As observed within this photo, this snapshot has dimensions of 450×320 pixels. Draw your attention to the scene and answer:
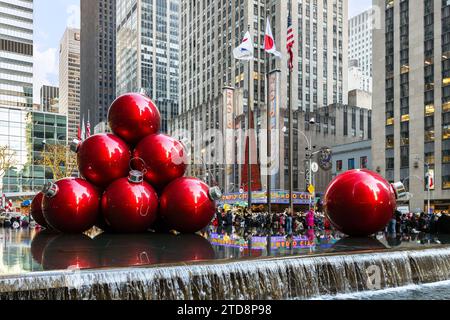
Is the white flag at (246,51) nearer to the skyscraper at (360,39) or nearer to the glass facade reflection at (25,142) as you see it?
the glass facade reflection at (25,142)

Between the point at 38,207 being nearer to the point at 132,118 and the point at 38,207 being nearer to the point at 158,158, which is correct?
the point at 132,118

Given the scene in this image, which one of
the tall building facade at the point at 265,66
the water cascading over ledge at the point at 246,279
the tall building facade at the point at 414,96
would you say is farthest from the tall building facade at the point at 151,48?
the water cascading over ledge at the point at 246,279

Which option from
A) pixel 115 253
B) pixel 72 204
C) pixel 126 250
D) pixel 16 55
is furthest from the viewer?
pixel 16 55

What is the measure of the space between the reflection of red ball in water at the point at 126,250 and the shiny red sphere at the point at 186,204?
87 centimetres

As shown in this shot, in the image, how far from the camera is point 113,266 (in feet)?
25.4

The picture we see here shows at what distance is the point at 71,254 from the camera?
941 cm

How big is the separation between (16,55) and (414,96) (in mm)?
81164

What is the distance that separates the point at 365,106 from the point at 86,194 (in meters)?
85.9

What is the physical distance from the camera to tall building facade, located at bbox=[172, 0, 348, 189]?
80.3 m

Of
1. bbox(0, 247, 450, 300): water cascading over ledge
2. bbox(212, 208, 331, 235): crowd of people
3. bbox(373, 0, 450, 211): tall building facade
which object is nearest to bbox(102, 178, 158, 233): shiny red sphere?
bbox(0, 247, 450, 300): water cascading over ledge

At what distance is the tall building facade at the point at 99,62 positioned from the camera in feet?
580

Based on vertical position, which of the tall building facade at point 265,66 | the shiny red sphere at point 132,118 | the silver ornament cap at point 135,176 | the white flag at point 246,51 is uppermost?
the tall building facade at point 265,66

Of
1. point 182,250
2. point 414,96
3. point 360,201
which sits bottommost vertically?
point 182,250

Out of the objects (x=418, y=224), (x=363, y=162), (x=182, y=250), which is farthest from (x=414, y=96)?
(x=182, y=250)
